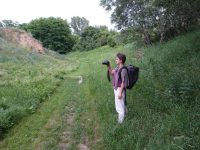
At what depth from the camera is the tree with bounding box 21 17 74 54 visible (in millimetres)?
58844

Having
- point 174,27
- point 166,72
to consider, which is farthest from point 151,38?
point 166,72

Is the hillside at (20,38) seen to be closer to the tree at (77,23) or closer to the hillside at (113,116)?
the hillside at (113,116)

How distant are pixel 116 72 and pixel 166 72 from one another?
11.7 ft

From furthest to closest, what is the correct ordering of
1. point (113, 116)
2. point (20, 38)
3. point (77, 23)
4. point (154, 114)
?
point (77, 23) → point (20, 38) → point (113, 116) → point (154, 114)

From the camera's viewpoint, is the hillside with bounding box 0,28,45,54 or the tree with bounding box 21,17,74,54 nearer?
the hillside with bounding box 0,28,45,54

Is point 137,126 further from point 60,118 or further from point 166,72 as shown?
point 166,72

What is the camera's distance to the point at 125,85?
5789 millimetres

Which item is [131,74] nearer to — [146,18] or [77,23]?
[146,18]

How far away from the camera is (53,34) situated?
59.9 m

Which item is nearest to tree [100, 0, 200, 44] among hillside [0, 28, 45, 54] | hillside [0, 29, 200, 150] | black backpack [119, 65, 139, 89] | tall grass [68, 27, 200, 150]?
hillside [0, 29, 200, 150]

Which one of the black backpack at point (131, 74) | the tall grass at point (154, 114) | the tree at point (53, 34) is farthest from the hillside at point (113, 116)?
the tree at point (53, 34)

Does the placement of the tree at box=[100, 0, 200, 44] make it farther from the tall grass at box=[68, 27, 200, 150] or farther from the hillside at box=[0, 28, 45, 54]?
the hillside at box=[0, 28, 45, 54]

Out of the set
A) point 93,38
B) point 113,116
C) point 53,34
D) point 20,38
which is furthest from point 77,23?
point 113,116

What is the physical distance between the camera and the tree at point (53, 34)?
58.8 meters
